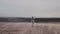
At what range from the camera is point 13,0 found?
4.46 ft

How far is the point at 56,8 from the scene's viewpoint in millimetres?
1347

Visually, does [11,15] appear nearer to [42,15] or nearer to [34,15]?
[34,15]

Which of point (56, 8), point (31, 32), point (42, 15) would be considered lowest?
point (31, 32)

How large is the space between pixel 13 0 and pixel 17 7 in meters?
0.12

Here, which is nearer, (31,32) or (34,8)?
(31,32)

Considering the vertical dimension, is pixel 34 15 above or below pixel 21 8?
below

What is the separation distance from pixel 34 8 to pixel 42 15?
6.6 inches

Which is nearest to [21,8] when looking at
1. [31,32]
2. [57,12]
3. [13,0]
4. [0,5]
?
[13,0]

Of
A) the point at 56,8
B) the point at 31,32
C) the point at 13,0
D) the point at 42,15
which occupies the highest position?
the point at 13,0

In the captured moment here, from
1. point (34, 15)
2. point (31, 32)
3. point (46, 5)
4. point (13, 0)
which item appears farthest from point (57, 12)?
point (13, 0)

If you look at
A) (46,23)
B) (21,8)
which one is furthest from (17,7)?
(46,23)

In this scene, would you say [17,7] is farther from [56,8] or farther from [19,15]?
[56,8]

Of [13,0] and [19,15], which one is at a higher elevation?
[13,0]

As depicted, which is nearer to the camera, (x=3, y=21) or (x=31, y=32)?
(x=31, y=32)
